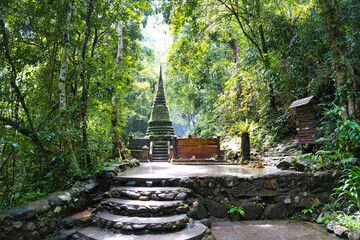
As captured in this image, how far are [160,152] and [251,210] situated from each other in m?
10.9

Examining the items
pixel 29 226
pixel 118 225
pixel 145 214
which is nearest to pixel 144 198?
pixel 145 214

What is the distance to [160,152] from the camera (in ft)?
49.2

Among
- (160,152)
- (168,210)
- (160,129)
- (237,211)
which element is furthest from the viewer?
(160,129)

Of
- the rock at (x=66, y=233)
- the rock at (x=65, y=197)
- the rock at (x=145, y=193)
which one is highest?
the rock at (x=65, y=197)

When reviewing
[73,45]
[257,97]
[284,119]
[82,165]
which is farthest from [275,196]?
[257,97]

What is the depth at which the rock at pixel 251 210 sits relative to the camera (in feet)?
14.5

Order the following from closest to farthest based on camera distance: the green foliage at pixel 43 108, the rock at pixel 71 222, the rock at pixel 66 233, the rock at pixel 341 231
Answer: the rock at pixel 66 233 < the rock at pixel 341 231 < the rock at pixel 71 222 < the green foliage at pixel 43 108

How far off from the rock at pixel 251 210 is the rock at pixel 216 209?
388 millimetres

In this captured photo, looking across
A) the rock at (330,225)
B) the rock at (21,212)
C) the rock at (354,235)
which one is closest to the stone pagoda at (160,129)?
the rock at (21,212)

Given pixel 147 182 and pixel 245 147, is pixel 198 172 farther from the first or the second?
pixel 245 147

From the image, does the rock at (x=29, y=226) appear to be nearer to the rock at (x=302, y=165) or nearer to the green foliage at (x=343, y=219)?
the green foliage at (x=343, y=219)

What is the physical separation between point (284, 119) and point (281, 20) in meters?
4.06

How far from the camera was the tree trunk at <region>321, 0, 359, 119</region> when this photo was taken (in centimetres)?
538

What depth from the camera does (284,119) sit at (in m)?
9.03
